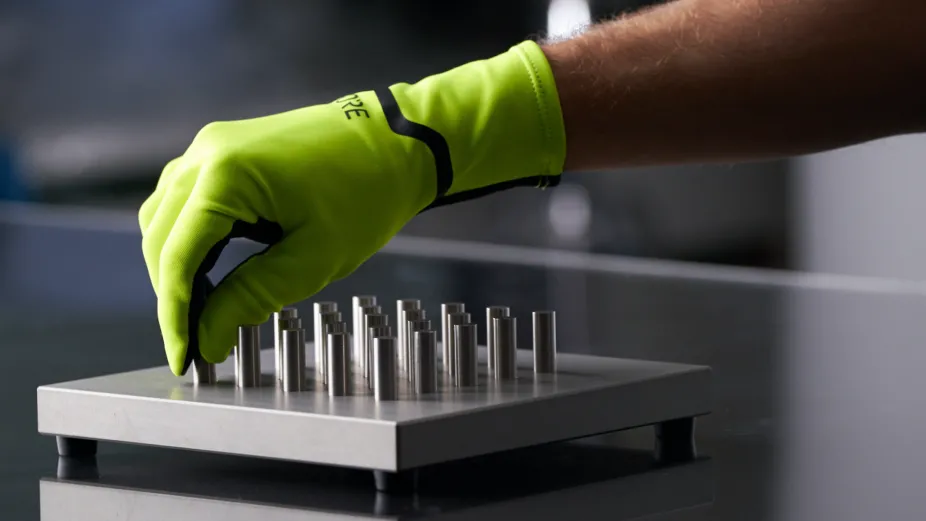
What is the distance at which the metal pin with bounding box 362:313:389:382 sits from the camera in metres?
0.84

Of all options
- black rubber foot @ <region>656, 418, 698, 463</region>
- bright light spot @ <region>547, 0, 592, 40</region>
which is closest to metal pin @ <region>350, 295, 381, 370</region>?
black rubber foot @ <region>656, 418, 698, 463</region>

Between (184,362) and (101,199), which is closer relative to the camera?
(184,362)

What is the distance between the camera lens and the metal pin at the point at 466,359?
2.60ft

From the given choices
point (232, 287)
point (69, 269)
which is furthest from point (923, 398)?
point (69, 269)

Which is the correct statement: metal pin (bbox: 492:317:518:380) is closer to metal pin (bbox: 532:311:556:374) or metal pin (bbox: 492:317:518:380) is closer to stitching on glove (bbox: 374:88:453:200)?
metal pin (bbox: 532:311:556:374)

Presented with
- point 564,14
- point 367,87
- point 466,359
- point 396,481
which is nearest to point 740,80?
point 466,359

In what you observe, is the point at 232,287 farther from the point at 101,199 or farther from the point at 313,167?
the point at 101,199

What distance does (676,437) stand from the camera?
85 cm

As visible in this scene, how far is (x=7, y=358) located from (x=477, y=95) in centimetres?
58

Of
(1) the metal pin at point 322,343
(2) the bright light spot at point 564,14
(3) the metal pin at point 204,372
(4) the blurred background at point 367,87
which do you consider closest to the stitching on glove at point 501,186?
(1) the metal pin at point 322,343

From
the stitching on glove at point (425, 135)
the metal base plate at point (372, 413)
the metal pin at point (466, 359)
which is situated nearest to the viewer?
the metal base plate at point (372, 413)

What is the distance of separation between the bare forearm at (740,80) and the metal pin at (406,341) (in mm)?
160

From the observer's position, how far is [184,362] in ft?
2.71

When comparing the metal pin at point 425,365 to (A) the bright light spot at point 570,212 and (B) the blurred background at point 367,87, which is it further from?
(A) the bright light spot at point 570,212
